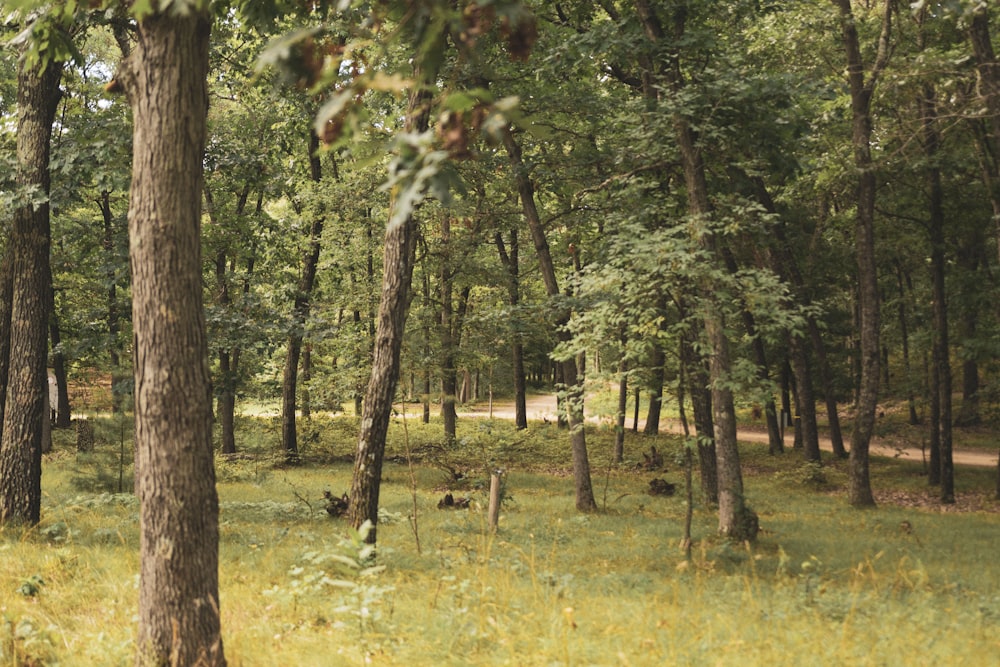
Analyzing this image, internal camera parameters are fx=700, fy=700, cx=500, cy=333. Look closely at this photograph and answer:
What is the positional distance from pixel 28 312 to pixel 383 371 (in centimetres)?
479

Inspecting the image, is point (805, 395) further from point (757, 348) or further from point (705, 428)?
point (705, 428)

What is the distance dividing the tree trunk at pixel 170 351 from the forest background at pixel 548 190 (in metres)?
0.05

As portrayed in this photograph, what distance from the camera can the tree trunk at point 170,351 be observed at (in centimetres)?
421

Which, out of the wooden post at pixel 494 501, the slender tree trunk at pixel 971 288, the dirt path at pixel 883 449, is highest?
the slender tree trunk at pixel 971 288

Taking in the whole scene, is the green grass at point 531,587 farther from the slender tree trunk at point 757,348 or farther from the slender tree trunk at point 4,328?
the slender tree trunk at point 757,348

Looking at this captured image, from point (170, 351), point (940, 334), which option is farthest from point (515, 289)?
point (170, 351)

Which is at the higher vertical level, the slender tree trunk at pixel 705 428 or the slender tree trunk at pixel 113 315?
the slender tree trunk at pixel 113 315

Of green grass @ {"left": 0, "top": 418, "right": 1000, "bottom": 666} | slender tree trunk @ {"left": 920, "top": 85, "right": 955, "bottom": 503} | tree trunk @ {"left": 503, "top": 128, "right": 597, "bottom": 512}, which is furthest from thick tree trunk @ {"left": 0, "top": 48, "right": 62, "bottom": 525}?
slender tree trunk @ {"left": 920, "top": 85, "right": 955, "bottom": 503}

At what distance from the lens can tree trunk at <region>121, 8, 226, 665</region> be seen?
166 inches

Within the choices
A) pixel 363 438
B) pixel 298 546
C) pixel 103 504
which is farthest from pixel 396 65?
pixel 103 504

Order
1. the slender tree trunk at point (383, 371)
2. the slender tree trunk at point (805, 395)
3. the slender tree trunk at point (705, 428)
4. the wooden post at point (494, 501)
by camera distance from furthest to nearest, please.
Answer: the slender tree trunk at point (805, 395), the slender tree trunk at point (705, 428), the wooden post at point (494, 501), the slender tree trunk at point (383, 371)

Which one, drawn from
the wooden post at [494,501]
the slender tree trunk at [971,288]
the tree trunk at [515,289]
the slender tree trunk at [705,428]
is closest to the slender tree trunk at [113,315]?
the wooden post at [494,501]

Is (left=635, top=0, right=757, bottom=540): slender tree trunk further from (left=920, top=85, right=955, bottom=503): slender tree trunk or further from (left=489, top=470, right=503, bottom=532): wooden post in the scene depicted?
(left=920, top=85, right=955, bottom=503): slender tree trunk

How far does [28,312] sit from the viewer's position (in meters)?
9.27
